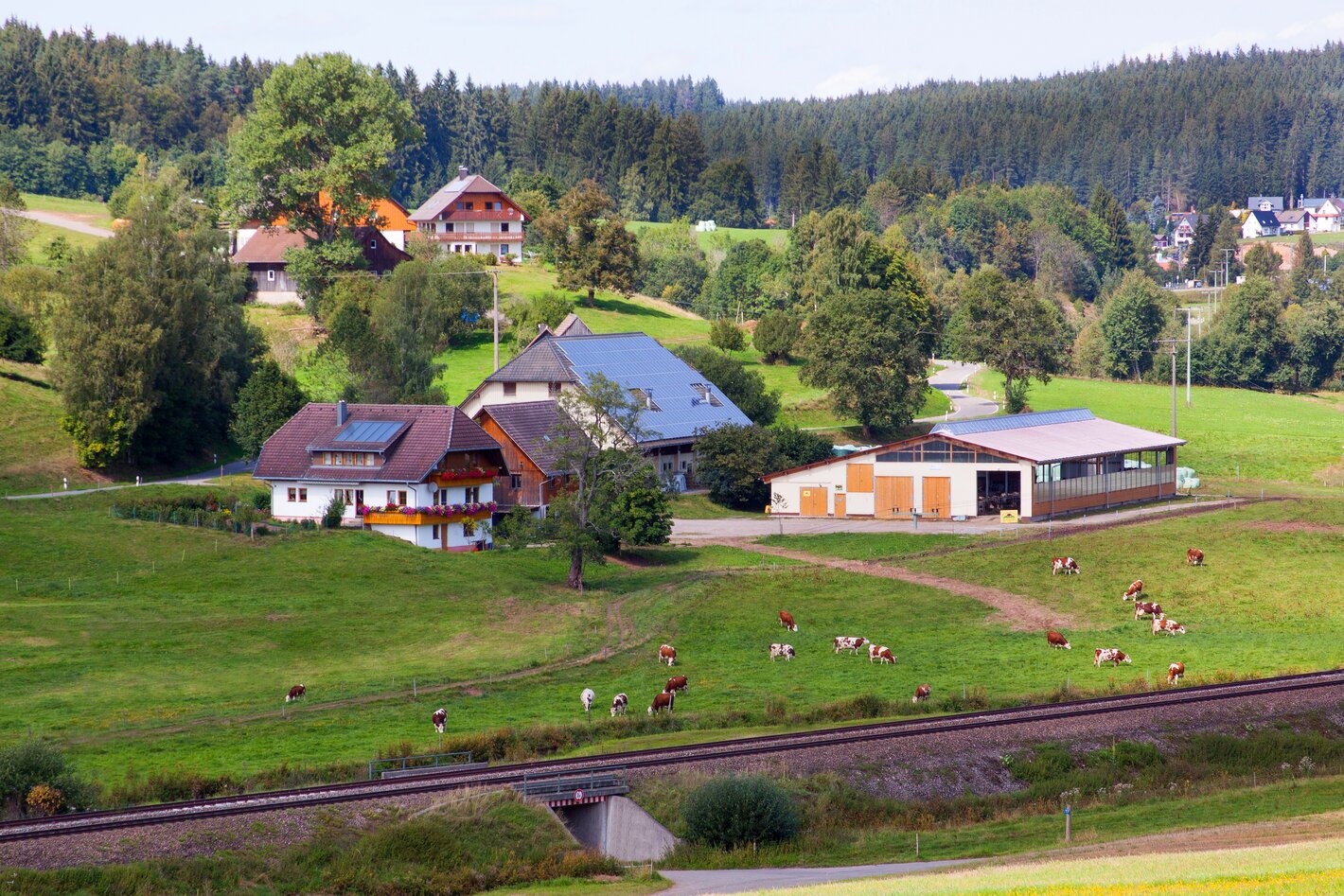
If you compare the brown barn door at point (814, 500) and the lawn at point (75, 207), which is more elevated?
the lawn at point (75, 207)

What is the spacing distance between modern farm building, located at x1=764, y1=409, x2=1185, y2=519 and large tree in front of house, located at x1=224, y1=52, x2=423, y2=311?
51.1m

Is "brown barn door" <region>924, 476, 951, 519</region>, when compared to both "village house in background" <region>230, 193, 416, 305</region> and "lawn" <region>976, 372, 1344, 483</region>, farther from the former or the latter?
"village house in background" <region>230, 193, 416, 305</region>

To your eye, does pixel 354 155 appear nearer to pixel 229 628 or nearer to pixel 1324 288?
pixel 229 628

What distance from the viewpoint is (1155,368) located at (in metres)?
150

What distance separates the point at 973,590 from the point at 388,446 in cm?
2877

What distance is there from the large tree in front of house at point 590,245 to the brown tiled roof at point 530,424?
44396 millimetres

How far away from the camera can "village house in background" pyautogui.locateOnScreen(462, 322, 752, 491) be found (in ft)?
294

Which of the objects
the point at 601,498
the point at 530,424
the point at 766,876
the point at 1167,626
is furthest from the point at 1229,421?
the point at 766,876

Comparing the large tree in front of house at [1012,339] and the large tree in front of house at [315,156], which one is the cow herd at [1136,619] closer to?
the large tree in front of house at [1012,339]

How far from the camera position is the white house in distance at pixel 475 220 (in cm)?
14950

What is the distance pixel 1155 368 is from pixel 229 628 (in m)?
113

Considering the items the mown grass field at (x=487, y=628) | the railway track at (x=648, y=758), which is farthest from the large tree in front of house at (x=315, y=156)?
the railway track at (x=648, y=758)

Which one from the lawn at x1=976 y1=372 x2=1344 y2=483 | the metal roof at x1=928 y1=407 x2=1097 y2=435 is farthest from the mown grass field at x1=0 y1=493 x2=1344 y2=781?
the lawn at x1=976 y1=372 x2=1344 y2=483

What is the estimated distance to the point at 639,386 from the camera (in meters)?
93.2
